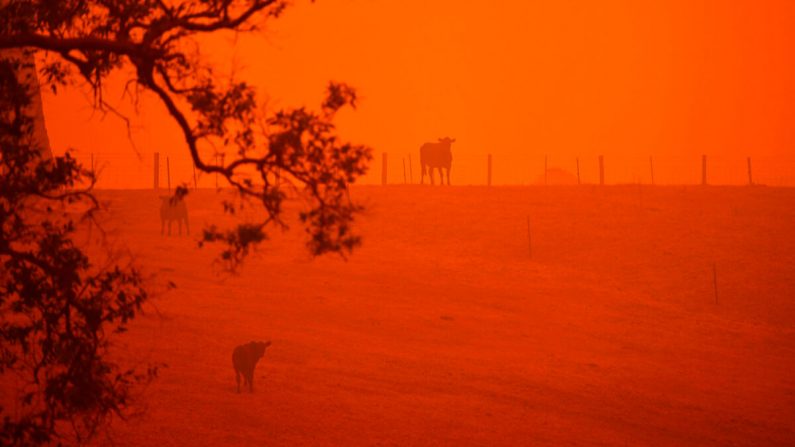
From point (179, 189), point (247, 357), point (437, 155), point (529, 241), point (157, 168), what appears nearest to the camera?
point (179, 189)

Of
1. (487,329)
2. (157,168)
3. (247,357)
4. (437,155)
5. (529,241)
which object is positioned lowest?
(487,329)

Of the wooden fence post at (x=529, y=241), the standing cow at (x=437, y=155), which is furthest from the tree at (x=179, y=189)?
the standing cow at (x=437, y=155)

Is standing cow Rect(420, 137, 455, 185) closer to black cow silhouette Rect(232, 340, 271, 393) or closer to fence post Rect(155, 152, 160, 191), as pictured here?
fence post Rect(155, 152, 160, 191)

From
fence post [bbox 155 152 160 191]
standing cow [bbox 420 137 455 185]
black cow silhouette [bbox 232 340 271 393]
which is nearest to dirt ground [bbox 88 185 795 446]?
black cow silhouette [bbox 232 340 271 393]

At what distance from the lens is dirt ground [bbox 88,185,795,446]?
1279cm

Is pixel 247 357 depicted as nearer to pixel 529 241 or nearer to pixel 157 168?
pixel 529 241

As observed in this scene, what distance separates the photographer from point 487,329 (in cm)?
1909

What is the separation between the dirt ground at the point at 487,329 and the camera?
1279 centimetres

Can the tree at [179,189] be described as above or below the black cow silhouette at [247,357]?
above

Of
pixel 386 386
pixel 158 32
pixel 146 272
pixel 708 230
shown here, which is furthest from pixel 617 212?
pixel 158 32

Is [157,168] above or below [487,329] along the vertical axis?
above

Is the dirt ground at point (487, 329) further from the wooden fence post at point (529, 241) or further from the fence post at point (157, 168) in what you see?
the fence post at point (157, 168)

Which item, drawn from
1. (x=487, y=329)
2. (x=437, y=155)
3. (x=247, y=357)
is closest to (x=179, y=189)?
(x=247, y=357)

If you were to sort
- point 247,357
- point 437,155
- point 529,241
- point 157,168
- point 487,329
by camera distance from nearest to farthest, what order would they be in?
point 247,357 → point 487,329 → point 529,241 → point 157,168 → point 437,155
